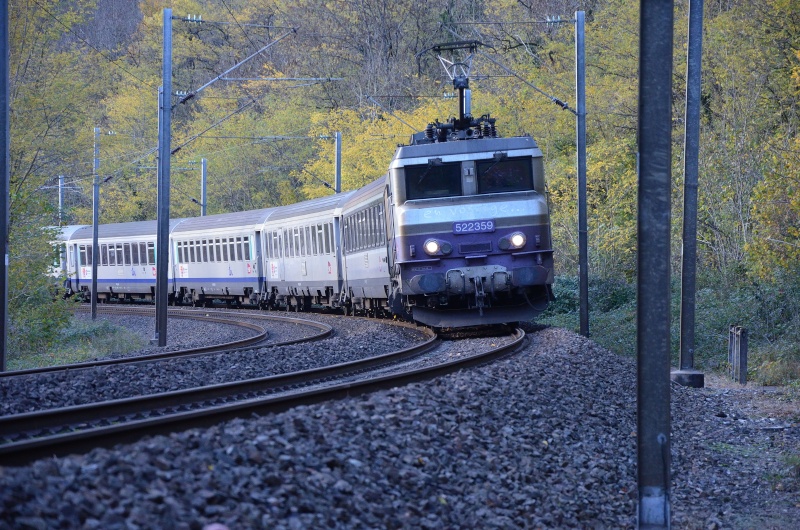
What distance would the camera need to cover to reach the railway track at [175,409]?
7168 mm

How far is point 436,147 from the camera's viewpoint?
17.7 metres

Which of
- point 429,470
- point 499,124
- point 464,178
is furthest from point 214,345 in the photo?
point 499,124

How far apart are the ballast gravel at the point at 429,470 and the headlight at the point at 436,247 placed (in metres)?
5.94

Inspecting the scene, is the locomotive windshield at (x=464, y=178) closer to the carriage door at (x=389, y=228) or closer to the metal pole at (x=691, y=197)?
the carriage door at (x=389, y=228)

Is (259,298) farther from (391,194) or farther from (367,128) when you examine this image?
(391,194)

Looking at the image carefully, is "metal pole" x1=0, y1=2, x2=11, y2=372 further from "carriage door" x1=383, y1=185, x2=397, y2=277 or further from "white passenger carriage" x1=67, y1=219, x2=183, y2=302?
"white passenger carriage" x1=67, y1=219, x2=183, y2=302

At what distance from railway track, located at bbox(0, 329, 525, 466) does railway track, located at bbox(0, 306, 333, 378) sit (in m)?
3.41

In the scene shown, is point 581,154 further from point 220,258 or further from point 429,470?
point 220,258

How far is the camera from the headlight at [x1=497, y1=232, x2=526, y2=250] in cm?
1703

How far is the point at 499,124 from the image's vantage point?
3769 centimetres

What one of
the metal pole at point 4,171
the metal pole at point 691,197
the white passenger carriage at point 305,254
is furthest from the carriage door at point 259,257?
the metal pole at point 691,197

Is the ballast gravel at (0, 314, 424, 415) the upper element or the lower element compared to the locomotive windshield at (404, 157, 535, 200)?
lower

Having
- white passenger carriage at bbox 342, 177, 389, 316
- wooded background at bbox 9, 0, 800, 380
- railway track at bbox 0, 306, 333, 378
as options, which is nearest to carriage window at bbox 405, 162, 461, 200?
white passenger carriage at bbox 342, 177, 389, 316

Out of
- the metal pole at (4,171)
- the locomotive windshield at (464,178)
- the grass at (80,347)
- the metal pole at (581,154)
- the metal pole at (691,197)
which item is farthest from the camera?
the metal pole at (581,154)
